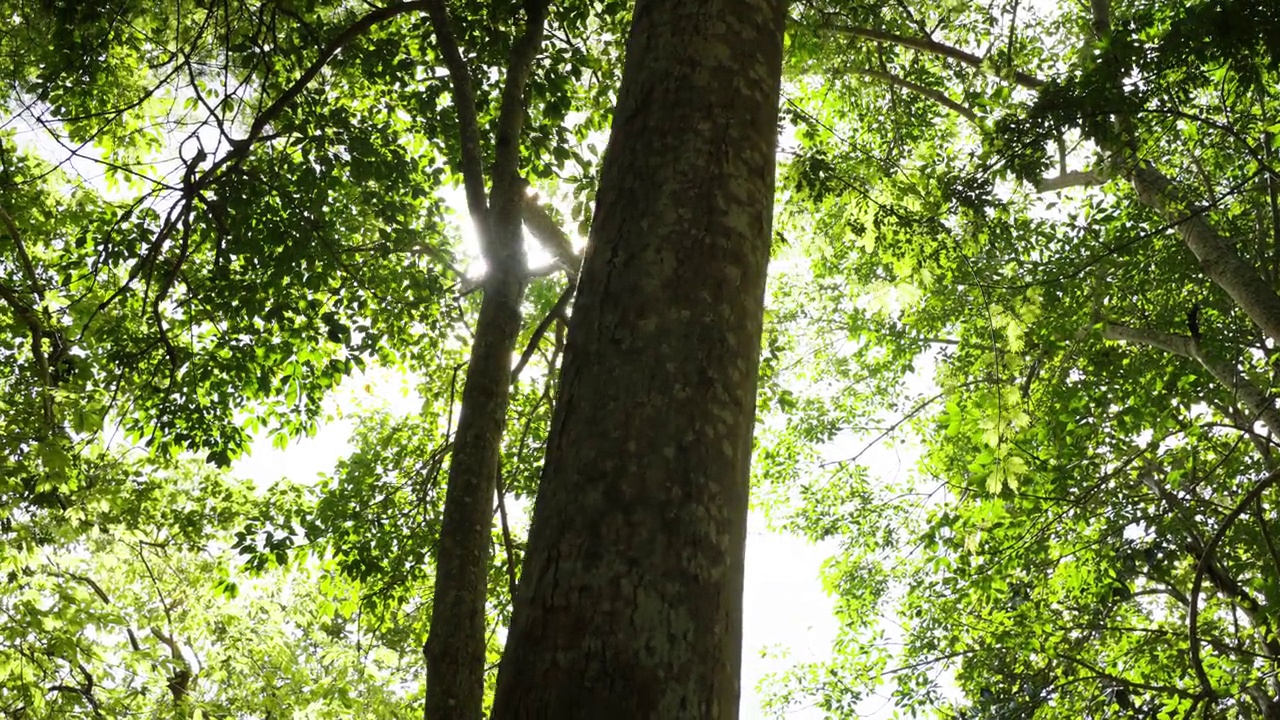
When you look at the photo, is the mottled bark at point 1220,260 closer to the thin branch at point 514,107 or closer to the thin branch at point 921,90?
the thin branch at point 921,90

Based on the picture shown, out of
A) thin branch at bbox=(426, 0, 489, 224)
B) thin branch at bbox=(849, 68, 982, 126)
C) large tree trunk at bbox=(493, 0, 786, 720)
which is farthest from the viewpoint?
thin branch at bbox=(849, 68, 982, 126)

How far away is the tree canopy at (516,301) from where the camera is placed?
4.65m

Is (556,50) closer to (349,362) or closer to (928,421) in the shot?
(349,362)

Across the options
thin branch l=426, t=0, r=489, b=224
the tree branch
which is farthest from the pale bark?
thin branch l=426, t=0, r=489, b=224

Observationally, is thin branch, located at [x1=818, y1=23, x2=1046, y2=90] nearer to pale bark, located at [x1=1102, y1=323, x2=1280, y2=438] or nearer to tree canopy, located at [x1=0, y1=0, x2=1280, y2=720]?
tree canopy, located at [x1=0, y1=0, x2=1280, y2=720]

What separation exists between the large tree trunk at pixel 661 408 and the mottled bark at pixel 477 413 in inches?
→ 89.8

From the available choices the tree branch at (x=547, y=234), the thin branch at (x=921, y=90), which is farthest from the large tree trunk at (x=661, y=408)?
the thin branch at (x=921, y=90)

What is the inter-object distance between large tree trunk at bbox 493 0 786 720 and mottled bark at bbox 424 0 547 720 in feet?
7.48

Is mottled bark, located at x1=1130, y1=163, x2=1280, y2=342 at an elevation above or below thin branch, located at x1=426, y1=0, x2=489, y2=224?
above

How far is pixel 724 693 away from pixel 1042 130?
3.98 metres

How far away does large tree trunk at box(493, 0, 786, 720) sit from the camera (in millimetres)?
1178

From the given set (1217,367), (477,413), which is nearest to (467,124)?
(477,413)

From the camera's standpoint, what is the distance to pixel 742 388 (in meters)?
1.44

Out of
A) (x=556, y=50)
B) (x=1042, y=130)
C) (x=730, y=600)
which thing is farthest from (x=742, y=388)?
(x=556, y=50)
